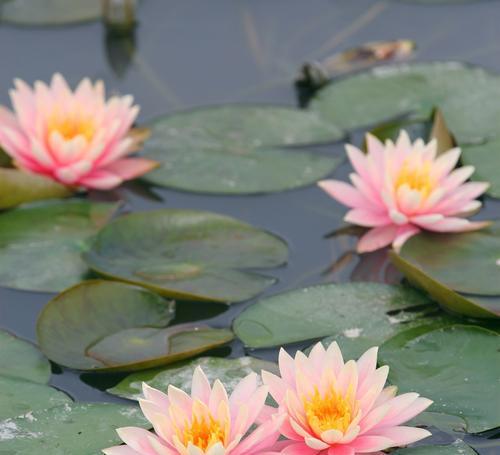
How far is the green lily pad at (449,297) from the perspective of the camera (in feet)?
8.56

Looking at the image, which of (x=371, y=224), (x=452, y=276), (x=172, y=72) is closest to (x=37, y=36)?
(x=172, y=72)

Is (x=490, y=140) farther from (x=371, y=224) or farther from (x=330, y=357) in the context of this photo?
(x=330, y=357)

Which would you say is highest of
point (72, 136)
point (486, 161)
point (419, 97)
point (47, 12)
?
point (47, 12)

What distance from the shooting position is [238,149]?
134 inches

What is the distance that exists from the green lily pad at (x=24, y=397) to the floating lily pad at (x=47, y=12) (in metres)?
1.96

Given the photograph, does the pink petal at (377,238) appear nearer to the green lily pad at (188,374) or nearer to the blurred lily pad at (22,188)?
the green lily pad at (188,374)

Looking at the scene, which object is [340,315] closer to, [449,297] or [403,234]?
[449,297]

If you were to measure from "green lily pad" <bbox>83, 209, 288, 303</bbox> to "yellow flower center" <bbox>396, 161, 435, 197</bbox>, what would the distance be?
37 cm

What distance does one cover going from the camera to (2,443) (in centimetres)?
230

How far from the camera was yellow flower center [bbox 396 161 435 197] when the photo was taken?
2.96 m

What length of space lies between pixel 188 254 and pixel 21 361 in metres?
0.57

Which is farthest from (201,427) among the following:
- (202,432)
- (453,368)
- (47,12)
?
(47,12)

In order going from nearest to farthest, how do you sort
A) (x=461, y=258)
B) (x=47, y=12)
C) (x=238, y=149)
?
(x=461, y=258)
(x=238, y=149)
(x=47, y=12)

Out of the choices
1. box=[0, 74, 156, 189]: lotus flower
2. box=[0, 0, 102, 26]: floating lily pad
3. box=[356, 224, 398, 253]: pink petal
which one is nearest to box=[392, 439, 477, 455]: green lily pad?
box=[356, 224, 398, 253]: pink petal
